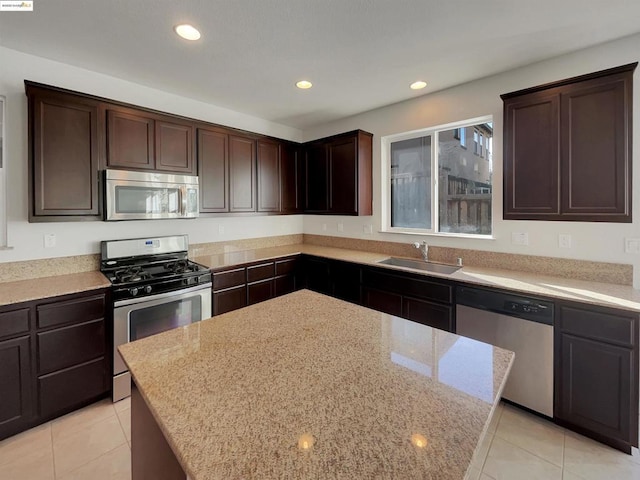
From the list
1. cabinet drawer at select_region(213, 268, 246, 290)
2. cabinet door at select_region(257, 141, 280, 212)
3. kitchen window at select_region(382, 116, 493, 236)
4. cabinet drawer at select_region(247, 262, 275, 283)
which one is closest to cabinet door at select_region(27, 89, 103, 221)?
cabinet drawer at select_region(213, 268, 246, 290)

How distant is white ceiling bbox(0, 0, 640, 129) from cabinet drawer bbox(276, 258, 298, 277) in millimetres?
1916

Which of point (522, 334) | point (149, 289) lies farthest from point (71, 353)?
point (522, 334)

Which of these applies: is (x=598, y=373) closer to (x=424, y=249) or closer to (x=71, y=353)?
(x=424, y=249)

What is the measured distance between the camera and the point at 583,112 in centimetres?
212

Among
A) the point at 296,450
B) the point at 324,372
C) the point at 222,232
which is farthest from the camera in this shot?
the point at 222,232

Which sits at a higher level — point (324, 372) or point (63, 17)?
point (63, 17)

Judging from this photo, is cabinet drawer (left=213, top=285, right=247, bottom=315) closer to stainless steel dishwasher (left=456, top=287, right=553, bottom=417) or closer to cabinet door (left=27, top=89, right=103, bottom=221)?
cabinet door (left=27, top=89, right=103, bottom=221)

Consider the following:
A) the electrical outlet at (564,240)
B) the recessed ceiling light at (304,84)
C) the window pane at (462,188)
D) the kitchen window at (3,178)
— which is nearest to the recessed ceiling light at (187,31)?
the recessed ceiling light at (304,84)

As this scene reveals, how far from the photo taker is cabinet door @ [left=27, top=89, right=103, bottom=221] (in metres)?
2.20

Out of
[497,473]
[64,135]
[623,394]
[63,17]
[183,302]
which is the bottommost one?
[497,473]

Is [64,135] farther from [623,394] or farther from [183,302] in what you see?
[623,394]

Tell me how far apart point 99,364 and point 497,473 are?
2.84 m

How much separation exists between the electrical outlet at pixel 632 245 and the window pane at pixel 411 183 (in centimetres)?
159

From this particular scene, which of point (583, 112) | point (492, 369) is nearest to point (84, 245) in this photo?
point (492, 369)
